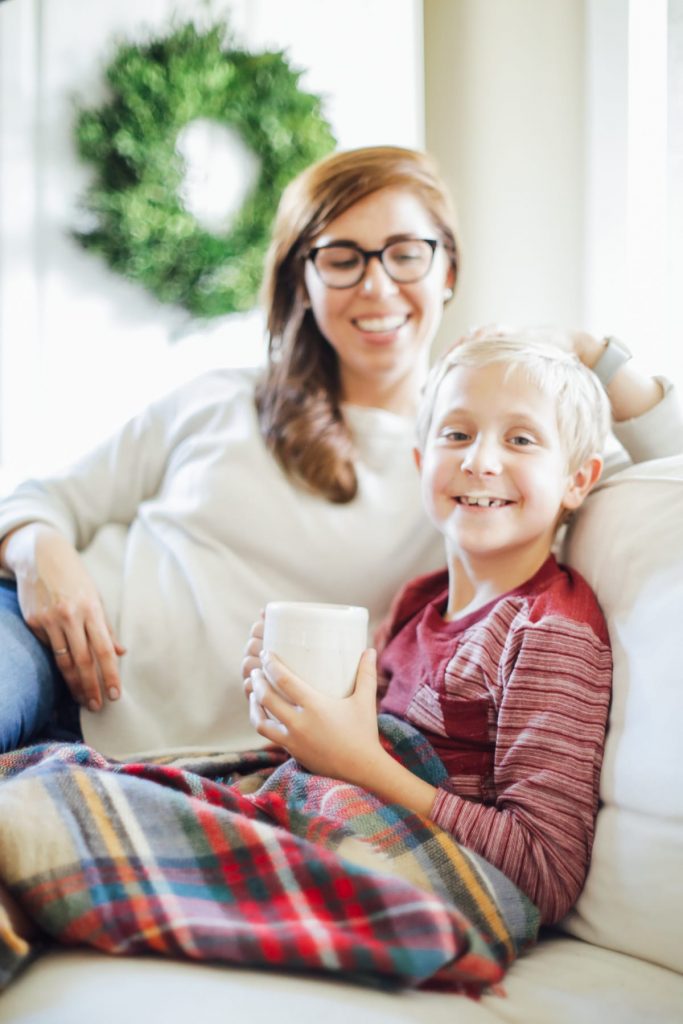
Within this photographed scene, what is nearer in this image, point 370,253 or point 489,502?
point 489,502

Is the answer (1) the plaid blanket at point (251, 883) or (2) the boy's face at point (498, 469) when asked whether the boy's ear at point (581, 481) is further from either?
(1) the plaid blanket at point (251, 883)

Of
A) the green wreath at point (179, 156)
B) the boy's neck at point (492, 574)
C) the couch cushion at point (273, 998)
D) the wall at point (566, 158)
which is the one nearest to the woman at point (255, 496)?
the boy's neck at point (492, 574)

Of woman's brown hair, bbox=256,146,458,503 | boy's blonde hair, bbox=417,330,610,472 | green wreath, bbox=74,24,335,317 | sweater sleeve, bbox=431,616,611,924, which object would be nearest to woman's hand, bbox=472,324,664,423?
boy's blonde hair, bbox=417,330,610,472

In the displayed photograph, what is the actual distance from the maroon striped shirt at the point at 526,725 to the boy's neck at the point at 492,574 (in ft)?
0.11

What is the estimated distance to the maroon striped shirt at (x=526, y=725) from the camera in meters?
0.95

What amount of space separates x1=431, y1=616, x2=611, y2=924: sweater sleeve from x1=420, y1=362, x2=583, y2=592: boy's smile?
16 centimetres

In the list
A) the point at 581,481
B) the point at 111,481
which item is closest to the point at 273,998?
the point at 581,481

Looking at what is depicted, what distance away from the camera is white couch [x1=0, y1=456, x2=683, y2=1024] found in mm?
719

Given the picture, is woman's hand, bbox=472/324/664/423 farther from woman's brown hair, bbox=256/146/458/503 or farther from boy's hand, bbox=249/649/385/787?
boy's hand, bbox=249/649/385/787

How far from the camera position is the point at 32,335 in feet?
8.34

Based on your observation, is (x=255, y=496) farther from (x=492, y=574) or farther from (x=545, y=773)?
(x=545, y=773)

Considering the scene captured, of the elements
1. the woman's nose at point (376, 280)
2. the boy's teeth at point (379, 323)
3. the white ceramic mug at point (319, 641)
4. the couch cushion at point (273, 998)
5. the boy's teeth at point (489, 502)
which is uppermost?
the woman's nose at point (376, 280)

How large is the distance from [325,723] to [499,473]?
354 millimetres

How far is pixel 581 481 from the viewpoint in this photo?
1217 mm
